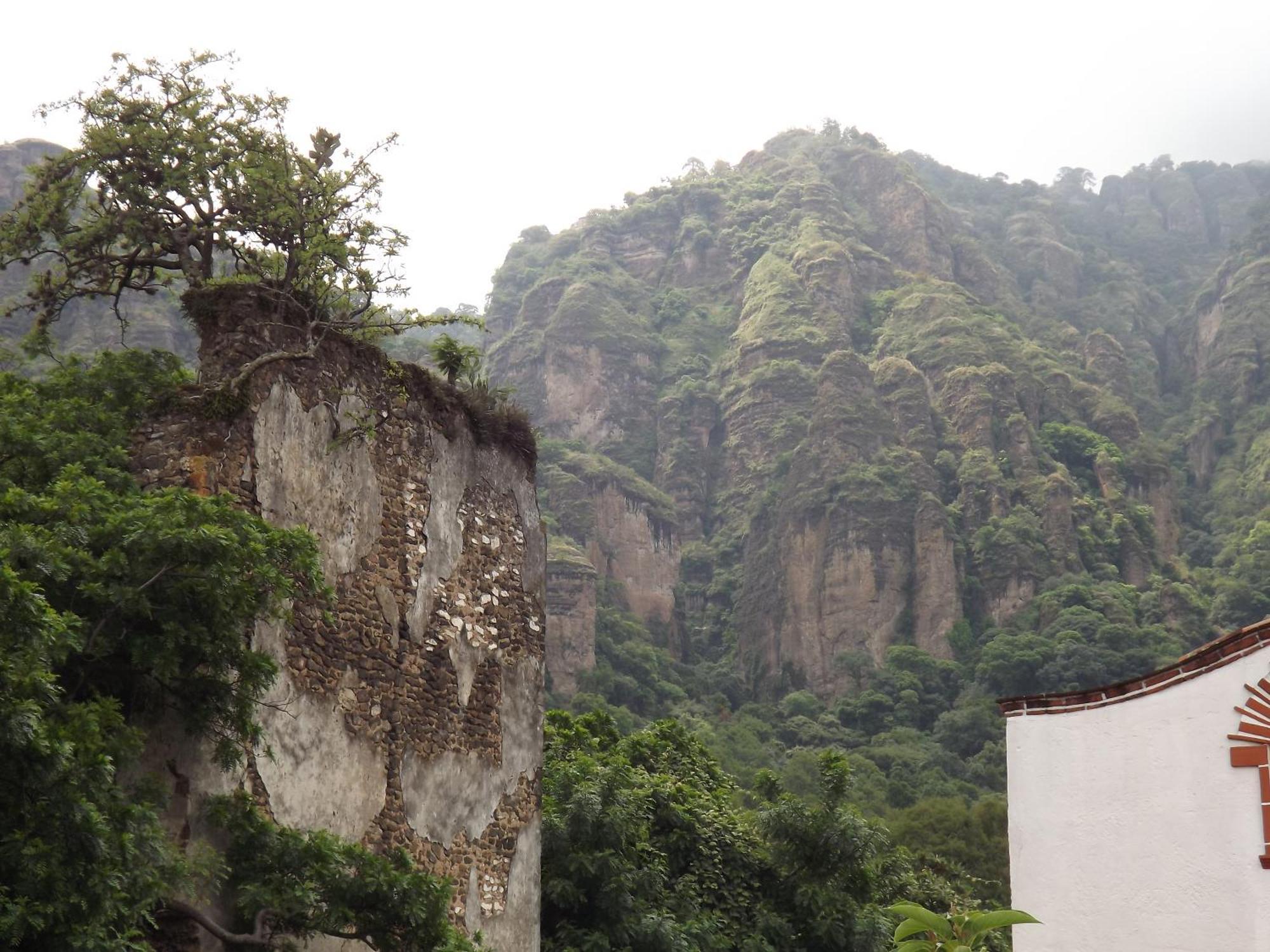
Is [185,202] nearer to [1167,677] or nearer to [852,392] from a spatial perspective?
[1167,677]

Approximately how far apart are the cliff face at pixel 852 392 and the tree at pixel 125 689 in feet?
202

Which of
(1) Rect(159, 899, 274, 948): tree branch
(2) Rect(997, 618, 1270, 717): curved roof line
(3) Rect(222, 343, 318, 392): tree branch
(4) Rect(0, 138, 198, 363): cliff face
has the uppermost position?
(4) Rect(0, 138, 198, 363): cliff face

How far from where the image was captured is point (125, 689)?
7.43 metres

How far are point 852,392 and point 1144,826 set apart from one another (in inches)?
2753

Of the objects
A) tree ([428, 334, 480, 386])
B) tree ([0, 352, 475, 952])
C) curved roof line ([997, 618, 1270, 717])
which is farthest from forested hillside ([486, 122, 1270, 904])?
tree ([0, 352, 475, 952])

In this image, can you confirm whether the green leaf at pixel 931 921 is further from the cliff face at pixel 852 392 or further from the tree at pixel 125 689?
the cliff face at pixel 852 392

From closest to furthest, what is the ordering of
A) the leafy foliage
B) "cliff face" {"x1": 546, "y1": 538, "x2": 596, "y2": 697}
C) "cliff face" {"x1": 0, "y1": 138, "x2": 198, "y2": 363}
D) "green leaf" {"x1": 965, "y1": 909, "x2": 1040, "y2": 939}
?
"green leaf" {"x1": 965, "y1": 909, "x2": 1040, "y2": 939} → the leafy foliage → "cliff face" {"x1": 0, "y1": 138, "x2": 198, "y2": 363} → "cliff face" {"x1": 546, "y1": 538, "x2": 596, "y2": 697}

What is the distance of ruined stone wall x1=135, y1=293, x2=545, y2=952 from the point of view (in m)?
8.39

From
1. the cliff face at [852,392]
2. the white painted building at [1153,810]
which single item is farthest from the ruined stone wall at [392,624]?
the cliff face at [852,392]

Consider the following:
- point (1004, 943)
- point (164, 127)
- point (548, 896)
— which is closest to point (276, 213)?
point (164, 127)

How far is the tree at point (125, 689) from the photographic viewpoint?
19.9ft

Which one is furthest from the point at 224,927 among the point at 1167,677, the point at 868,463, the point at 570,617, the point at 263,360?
the point at 868,463

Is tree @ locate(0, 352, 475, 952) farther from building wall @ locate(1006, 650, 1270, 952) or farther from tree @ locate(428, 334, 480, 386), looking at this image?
building wall @ locate(1006, 650, 1270, 952)

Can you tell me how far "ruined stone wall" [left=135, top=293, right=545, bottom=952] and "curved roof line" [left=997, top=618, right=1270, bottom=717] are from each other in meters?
3.63
